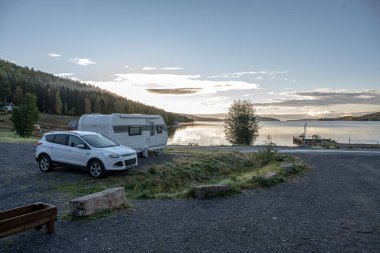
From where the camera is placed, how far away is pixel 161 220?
7.41m

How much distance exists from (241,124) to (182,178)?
131ft

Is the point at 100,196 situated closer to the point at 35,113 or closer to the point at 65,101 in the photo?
the point at 35,113

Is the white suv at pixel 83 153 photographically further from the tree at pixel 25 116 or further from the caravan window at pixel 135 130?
the tree at pixel 25 116

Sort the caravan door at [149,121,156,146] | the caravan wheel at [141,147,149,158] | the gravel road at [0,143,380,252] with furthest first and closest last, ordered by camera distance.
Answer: the caravan door at [149,121,156,146], the caravan wheel at [141,147,149,158], the gravel road at [0,143,380,252]

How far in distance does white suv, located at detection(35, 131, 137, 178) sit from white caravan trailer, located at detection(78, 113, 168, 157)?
2999 mm

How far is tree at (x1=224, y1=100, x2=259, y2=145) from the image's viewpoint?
53.3m

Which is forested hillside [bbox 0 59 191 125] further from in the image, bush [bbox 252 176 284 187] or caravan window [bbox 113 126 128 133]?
bush [bbox 252 176 284 187]

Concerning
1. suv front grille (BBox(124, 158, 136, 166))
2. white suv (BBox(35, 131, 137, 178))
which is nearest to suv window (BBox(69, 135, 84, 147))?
white suv (BBox(35, 131, 137, 178))

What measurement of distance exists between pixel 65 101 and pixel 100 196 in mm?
128915

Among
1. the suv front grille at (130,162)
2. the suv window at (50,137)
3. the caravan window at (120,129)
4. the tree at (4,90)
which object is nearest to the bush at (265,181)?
the suv front grille at (130,162)

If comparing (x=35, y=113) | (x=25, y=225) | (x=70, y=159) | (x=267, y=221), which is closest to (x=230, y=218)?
(x=267, y=221)

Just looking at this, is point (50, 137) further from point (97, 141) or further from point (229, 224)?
point (229, 224)

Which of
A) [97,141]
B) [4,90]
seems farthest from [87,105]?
[97,141]

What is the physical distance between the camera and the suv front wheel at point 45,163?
14180mm
